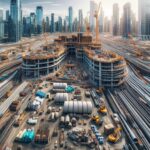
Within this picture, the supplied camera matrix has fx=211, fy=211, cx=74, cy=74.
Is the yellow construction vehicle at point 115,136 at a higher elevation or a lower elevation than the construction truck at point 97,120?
lower

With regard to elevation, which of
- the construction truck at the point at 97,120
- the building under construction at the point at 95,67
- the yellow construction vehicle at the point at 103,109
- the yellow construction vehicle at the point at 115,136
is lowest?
the yellow construction vehicle at the point at 115,136

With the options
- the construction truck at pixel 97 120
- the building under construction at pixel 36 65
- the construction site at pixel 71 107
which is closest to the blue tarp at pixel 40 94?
the construction site at pixel 71 107

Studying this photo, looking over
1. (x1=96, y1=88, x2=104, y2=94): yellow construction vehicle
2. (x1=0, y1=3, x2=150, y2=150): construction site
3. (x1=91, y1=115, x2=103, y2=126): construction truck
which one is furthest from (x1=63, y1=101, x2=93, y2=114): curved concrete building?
(x1=96, y1=88, x2=104, y2=94): yellow construction vehicle

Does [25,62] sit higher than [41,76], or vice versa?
[25,62]

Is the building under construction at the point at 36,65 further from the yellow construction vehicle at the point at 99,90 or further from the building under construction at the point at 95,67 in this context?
the yellow construction vehicle at the point at 99,90

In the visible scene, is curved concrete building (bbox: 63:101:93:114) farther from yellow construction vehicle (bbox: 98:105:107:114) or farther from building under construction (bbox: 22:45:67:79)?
building under construction (bbox: 22:45:67:79)

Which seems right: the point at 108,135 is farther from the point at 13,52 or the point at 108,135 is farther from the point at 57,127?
the point at 13,52

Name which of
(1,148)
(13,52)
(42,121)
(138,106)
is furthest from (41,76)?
(13,52)

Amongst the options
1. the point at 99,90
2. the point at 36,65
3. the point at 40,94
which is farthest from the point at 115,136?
the point at 36,65

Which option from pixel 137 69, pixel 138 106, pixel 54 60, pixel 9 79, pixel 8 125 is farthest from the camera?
pixel 137 69
